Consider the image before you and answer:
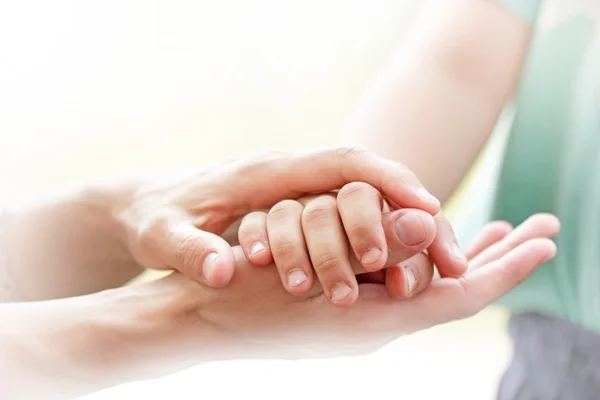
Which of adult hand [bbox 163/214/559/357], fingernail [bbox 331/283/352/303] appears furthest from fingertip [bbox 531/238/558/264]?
fingernail [bbox 331/283/352/303]

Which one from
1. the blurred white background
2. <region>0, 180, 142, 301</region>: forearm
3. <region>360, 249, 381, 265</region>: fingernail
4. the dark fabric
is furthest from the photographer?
the blurred white background

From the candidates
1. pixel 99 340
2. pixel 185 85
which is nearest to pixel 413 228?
pixel 99 340

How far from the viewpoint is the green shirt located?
32.2 inches

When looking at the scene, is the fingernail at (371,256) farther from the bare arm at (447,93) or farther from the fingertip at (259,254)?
the bare arm at (447,93)

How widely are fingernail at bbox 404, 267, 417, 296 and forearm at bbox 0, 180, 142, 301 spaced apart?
37 centimetres

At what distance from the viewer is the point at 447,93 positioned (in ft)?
2.79

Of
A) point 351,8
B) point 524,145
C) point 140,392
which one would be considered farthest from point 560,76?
point 140,392

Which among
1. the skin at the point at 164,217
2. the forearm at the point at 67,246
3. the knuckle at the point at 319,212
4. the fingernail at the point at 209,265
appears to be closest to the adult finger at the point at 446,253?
the skin at the point at 164,217

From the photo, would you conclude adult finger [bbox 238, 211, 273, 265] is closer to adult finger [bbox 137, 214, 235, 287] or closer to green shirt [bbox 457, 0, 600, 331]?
adult finger [bbox 137, 214, 235, 287]

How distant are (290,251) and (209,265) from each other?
0.08 meters

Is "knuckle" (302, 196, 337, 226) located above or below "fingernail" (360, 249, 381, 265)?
above

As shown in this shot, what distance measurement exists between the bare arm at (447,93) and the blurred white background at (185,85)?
0.65 feet

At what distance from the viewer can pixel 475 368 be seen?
0.79 meters

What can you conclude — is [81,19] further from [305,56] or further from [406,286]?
[406,286]
